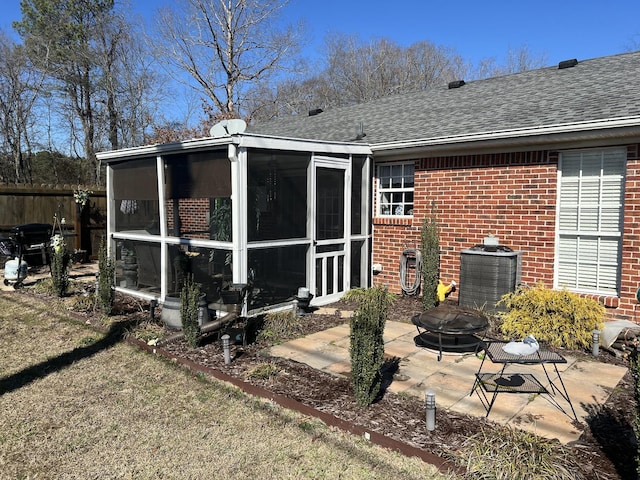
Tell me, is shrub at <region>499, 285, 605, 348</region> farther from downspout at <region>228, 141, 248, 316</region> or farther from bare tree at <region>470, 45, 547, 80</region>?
bare tree at <region>470, 45, 547, 80</region>

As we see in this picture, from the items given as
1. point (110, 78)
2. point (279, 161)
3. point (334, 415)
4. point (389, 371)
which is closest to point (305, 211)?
point (279, 161)

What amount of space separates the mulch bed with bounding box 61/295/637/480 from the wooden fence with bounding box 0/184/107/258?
880 centimetres

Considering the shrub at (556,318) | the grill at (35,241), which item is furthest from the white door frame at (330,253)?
the grill at (35,241)

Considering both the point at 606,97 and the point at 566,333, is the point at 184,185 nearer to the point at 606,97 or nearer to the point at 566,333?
the point at 566,333

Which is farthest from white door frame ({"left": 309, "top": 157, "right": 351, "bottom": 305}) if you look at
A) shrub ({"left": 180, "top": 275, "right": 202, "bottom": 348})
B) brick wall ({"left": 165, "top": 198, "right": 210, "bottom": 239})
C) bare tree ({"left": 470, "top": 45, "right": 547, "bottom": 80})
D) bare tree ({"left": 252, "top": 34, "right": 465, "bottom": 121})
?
bare tree ({"left": 470, "top": 45, "right": 547, "bottom": 80})

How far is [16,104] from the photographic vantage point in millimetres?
22500

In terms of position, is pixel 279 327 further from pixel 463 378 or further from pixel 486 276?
pixel 486 276

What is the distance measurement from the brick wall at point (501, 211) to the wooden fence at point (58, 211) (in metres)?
8.92

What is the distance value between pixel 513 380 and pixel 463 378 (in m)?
0.49

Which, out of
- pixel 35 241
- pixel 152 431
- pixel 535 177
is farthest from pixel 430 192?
pixel 35 241

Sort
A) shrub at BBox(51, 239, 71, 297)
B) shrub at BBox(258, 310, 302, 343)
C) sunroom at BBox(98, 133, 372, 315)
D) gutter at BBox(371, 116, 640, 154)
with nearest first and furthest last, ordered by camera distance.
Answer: gutter at BBox(371, 116, 640, 154) → shrub at BBox(258, 310, 302, 343) → sunroom at BBox(98, 133, 372, 315) → shrub at BBox(51, 239, 71, 297)

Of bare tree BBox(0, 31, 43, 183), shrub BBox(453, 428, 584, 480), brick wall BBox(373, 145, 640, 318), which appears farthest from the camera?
bare tree BBox(0, 31, 43, 183)

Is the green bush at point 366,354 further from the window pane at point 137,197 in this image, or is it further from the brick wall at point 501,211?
the window pane at point 137,197

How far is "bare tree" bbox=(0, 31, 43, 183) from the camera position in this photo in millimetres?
22047
